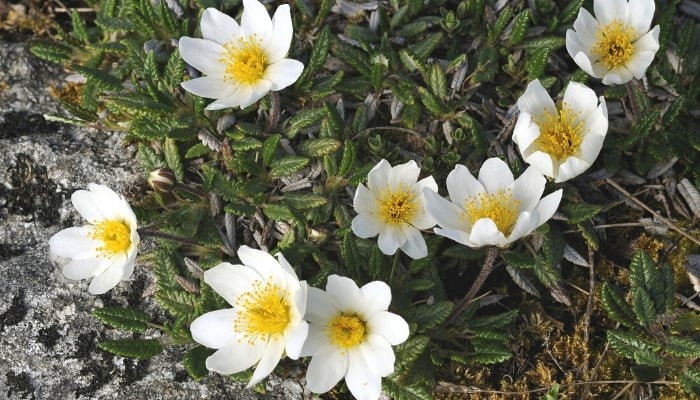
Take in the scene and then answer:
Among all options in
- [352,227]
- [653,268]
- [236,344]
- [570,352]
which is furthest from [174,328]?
[653,268]

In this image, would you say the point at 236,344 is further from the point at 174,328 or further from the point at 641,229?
the point at 641,229

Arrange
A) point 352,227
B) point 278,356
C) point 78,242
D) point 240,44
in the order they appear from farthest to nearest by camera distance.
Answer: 1. point 240,44
2. point 78,242
3. point 352,227
4. point 278,356

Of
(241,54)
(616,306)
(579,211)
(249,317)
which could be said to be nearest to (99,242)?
(249,317)

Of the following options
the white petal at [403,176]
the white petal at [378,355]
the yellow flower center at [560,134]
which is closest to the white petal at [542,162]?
the yellow flower center at [560,134]

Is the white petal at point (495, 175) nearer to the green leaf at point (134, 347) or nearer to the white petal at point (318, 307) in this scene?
the white petal at point (318, 307)

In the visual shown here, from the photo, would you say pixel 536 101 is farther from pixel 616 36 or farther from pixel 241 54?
pixel 241 54

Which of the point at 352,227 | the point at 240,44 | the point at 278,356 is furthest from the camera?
the point at 240,44
